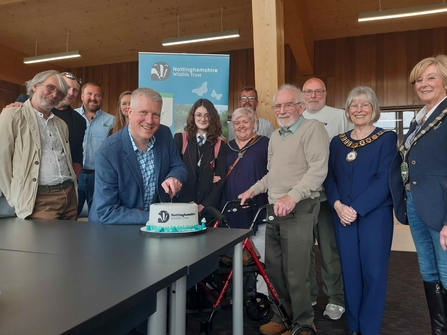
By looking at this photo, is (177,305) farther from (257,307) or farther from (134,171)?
(257,307)

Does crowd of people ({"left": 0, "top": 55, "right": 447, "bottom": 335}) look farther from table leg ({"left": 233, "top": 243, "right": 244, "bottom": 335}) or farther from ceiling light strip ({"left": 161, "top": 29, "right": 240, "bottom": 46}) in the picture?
ceiling light strip ({"left": 161, "top": 29, "right": 240, "bottom": 46})

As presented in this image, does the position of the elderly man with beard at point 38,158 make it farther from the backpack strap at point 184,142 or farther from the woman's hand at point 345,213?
the woman's hand at point 345,213

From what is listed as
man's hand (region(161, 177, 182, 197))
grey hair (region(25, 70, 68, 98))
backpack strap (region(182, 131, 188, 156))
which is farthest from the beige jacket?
backpack strap (region(182, 131, 188, 156))

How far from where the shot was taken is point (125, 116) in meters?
2.97

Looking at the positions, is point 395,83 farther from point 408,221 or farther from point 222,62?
point 408,221

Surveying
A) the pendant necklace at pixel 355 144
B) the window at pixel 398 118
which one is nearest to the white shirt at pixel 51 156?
the pendant necklace at pixel 355 144

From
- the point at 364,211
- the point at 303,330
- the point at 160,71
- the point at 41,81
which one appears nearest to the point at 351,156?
the point at 364,211

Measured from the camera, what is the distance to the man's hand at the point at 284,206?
1913 mm

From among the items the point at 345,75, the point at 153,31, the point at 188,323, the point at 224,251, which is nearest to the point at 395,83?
the point at 345,75

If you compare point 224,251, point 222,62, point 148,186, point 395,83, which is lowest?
point 224,251

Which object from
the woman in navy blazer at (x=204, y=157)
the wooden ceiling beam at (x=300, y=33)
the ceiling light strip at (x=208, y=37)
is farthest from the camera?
the ceiling light strip at (x=208, y=37)

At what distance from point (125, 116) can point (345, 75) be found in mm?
6238

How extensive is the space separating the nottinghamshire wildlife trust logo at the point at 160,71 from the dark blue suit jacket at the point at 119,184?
192 cm

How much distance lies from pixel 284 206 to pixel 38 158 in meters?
1.42
